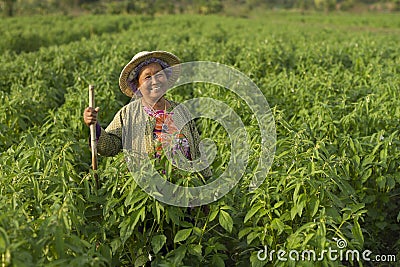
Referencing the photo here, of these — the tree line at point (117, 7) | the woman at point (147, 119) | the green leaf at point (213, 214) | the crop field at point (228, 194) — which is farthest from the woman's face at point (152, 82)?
the tree line at point (117, 7)

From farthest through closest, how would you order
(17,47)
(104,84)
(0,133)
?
(17,47) → (104,84) → (0,133)

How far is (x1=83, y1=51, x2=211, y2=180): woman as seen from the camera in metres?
3.41

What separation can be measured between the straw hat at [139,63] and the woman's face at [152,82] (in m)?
0.07

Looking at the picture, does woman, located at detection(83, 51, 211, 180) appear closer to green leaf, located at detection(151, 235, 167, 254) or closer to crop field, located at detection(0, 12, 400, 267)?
crop field, located at detection(0, 12, 400, 267)

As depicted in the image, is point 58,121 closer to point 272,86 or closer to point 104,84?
point 104,84

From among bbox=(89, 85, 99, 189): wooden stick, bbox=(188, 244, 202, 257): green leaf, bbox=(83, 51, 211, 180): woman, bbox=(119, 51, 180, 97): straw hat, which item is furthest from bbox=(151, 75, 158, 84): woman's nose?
bbox=(188, 244, 202, 257): green leaf

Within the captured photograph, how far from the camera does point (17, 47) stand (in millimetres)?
15109

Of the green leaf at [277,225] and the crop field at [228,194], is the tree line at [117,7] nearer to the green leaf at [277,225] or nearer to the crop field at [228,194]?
the crop field at [228,194]

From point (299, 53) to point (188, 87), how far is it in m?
2.84

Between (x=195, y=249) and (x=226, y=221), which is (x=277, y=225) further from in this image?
(x=195, y=249)

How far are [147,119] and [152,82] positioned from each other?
0.28 metres

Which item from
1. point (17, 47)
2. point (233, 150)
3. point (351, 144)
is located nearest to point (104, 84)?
point (233, 150)

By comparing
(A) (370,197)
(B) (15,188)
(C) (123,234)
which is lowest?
(A) (370,197)

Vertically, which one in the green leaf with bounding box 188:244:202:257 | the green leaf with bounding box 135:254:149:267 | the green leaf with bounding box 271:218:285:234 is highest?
the green leaf with bounding box 271:218:285:234
